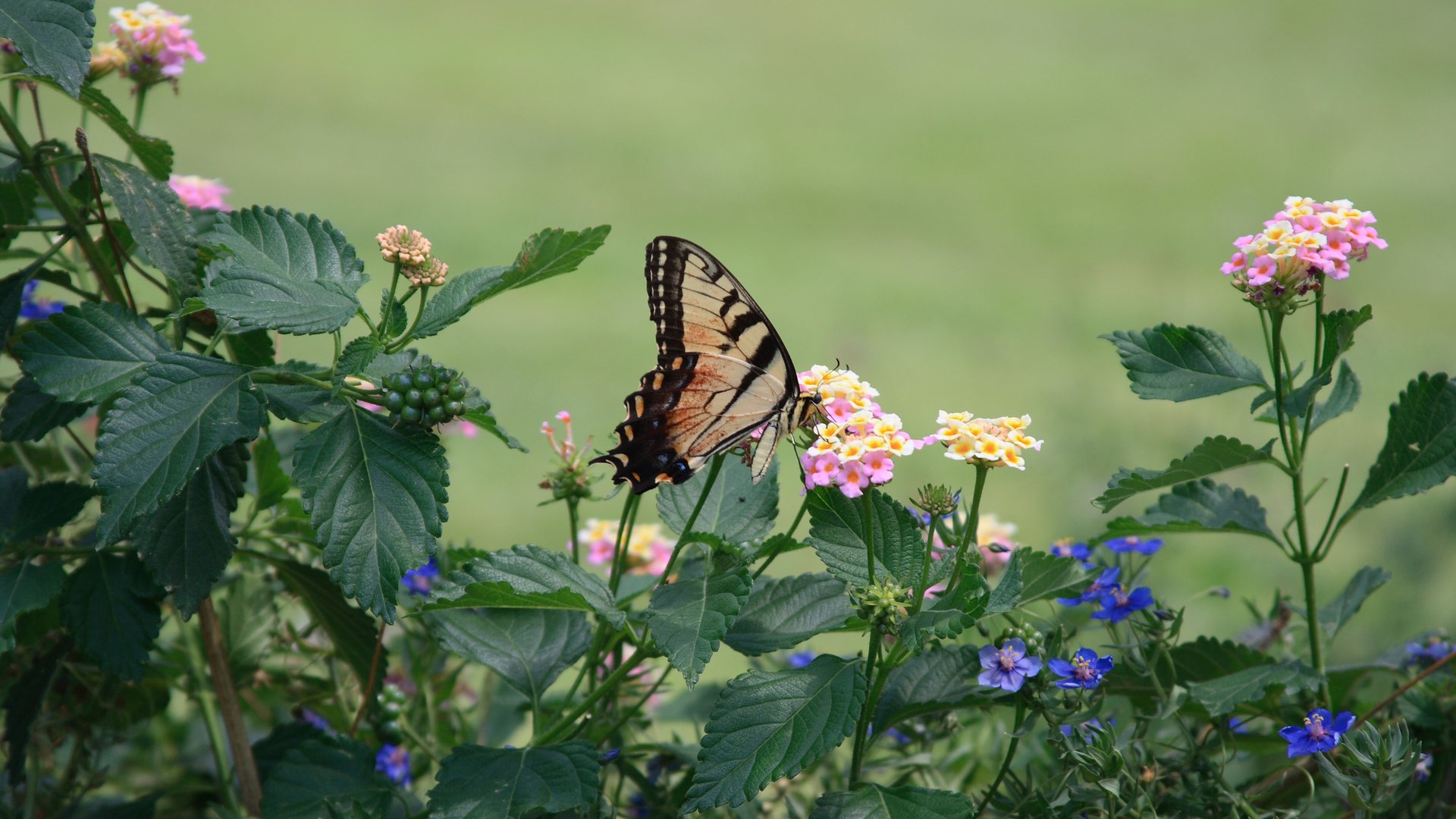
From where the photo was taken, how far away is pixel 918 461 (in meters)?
3.89

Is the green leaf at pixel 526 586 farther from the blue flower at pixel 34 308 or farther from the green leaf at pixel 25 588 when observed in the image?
the blue flower at pixel 34 308

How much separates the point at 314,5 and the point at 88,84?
597 centimetres

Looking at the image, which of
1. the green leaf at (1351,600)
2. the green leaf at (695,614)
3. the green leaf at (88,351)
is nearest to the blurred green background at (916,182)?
the green leaf at (1351,600)

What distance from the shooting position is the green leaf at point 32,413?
127cm

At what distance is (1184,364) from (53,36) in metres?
1.22

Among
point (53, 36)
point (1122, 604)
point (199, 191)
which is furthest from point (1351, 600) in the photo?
point (199, 191)

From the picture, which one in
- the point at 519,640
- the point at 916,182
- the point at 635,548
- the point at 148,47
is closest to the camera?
the point at 519,640

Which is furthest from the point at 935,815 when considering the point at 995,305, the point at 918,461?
the point at 995,305

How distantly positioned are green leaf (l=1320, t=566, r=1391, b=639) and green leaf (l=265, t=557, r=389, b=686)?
3.83 ft

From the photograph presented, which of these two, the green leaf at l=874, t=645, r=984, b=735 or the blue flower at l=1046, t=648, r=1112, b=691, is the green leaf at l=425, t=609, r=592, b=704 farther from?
the blue flower at l=1046, t=648, r=1112, b=691

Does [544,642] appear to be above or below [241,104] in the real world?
below

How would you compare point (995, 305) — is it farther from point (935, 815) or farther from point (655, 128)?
point (935, 815)

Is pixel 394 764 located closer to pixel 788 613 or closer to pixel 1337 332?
pixel 788 613

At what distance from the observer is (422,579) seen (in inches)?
68.2
